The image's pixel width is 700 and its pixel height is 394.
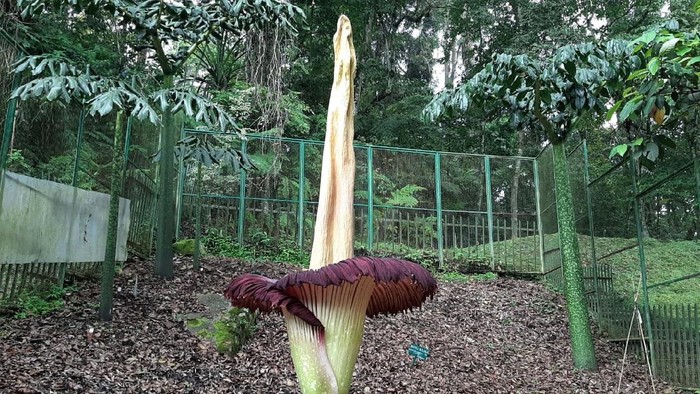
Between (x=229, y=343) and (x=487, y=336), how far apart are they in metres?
3.31

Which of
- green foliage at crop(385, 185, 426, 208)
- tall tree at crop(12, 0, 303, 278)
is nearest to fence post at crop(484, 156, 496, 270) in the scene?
green foliage at crop(385, 185, 426, 208)

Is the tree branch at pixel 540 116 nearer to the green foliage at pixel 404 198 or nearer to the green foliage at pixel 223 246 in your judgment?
the green foliage at pixel 404 198

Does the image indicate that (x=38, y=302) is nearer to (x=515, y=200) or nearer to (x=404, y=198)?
(x=404, y=198)

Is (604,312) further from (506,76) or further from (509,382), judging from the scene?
(506,76)

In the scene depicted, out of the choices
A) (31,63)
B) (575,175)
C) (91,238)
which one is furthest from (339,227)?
(575,175)

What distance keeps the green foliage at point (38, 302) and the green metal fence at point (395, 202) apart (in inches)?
169

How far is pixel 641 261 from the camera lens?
5.57 m

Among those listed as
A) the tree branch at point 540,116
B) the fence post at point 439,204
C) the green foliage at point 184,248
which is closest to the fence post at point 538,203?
the fence post at point 439,204

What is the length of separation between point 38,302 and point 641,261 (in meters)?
5.69

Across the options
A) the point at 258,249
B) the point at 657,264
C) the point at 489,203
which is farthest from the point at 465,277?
the point at 258,249

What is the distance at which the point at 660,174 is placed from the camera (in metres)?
11.2

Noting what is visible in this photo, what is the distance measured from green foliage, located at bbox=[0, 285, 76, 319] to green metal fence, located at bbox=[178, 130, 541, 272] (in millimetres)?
4302

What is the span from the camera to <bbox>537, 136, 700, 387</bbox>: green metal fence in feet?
17.0

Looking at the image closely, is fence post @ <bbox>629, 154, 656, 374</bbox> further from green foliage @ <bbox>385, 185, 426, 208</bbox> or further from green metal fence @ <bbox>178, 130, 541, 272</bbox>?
green foliage @ <bbox>385, 185, 426, 208</bbox>
